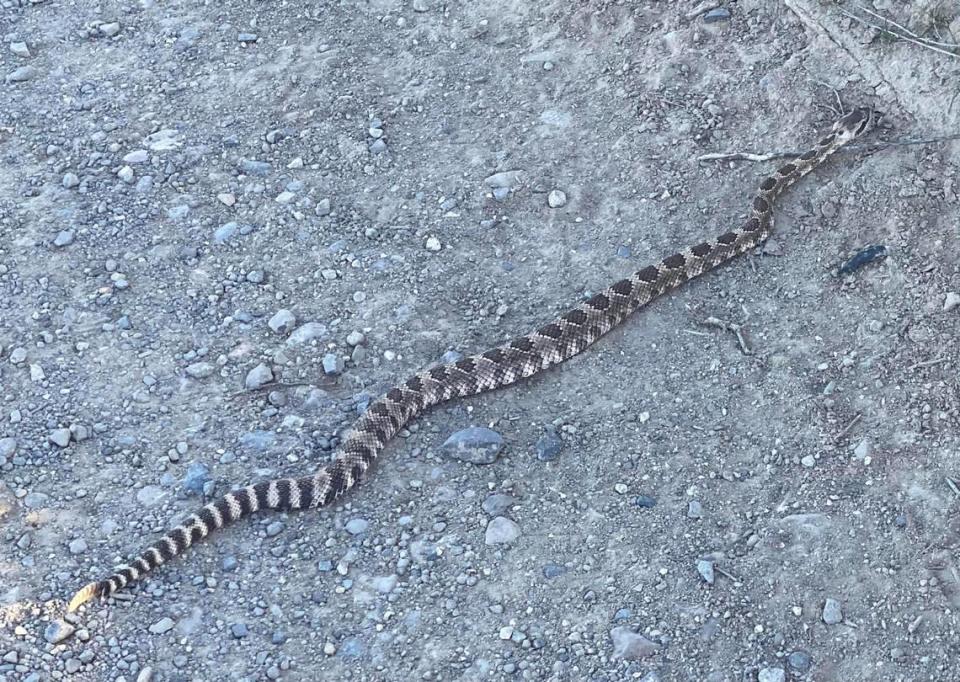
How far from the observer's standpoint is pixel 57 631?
254 inches

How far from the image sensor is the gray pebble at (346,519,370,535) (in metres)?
7.16

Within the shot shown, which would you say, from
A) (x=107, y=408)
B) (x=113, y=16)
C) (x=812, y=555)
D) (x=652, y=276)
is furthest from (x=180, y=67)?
(x=812, y=555)

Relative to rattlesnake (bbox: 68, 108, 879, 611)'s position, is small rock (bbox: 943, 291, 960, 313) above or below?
above

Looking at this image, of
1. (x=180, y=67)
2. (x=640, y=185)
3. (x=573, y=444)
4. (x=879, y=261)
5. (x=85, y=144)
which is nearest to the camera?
(x=573, y=444)

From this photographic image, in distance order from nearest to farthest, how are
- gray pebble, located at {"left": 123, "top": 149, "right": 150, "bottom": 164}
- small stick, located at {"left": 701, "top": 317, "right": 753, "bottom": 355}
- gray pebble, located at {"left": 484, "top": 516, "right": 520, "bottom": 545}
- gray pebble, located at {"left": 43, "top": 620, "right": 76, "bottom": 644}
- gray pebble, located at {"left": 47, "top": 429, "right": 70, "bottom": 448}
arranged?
gray pebble, located at {"left": 43, "top": 620, "right": 76, "bottom": 644}, gray pebble, located at {"left": 484, "top": 516, "right": 520, "bottom": 545}, gray pebble, located at {"left": 47, "top": 429, "right": 70, "bottom": 448}, small stick, located at {"left": 701, "top": 317, "right": 753, "bottom": 355}, gray pebble, located at {"left": 123, "top": 149, "right": 150, "bottom": 164}

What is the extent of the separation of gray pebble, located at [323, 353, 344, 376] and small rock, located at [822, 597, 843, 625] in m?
3.46

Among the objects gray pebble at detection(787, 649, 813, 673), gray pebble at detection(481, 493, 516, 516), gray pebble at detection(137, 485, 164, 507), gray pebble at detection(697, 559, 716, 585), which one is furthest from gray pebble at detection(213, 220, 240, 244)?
gray pebble at detection(787, 649, 813, 673)

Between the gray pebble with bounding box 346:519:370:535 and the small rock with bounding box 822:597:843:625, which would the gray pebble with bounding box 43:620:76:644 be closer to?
the gray pebble with bounding box 346:519:370:535

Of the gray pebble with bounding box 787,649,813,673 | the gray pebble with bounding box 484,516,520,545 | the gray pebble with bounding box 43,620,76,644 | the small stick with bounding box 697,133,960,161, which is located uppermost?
the small stick with bounding box 697,133,960,161

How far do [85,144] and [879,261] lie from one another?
6.42m

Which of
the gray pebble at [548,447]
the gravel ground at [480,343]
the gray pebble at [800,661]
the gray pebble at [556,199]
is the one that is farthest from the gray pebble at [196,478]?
the gray pebble at [800,661]

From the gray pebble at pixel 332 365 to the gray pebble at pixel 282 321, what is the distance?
0.42m

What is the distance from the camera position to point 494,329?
852 centimetres

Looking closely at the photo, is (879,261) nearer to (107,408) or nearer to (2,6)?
(107,408)
